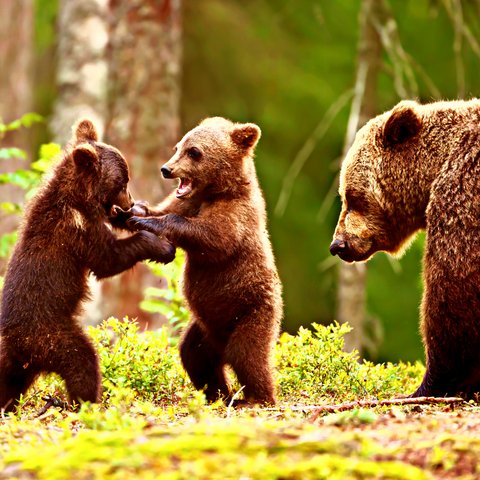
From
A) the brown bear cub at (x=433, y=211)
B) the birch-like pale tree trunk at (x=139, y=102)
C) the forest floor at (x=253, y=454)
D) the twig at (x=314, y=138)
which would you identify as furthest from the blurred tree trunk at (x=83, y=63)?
the forest floor at (x=253, y=454)

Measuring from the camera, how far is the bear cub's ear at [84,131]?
6.18m

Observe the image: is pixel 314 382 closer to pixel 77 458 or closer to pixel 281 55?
pixel 77 458

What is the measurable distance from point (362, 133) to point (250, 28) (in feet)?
38.9

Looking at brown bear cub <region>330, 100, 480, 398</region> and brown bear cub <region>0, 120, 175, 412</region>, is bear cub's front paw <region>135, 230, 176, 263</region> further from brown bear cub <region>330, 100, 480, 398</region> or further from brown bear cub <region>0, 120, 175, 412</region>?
brown bear cub <region>330, 100, 480, 398</region>

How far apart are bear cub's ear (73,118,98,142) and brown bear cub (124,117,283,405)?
32.0 inches

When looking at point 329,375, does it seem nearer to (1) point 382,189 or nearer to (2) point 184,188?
(1) point 382,189

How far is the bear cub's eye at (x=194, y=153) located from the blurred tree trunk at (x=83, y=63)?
708cm

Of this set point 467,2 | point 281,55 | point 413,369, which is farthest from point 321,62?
point 413,369

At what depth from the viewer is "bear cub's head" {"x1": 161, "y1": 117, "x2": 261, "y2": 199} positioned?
606cm

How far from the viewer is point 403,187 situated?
554cm

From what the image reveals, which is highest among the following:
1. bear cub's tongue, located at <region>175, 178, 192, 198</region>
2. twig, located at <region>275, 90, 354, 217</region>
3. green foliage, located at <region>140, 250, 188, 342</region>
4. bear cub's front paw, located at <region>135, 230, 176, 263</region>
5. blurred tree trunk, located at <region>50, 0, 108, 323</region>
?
blurred tree trunk, located at <region>50, 0, 108, 323</region>

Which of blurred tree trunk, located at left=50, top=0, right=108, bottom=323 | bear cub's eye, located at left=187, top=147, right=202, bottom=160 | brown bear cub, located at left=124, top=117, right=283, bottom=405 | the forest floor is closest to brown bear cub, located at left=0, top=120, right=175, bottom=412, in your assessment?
brown bear cub, located at left=124, top=117, right=283, bottom=405

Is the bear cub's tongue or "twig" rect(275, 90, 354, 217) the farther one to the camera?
"twig" rect(275, 90, 354, 217)

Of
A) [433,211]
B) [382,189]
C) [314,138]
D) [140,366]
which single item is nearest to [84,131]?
[140,366]
